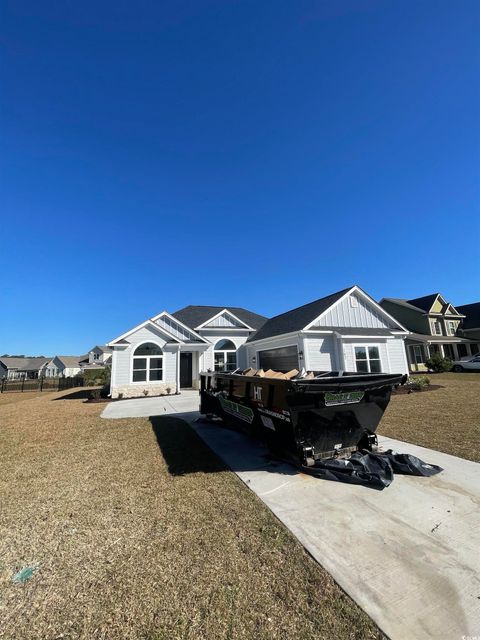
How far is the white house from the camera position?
52.0 feet

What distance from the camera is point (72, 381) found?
1215 inches

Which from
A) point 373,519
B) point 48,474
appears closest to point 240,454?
point 373,519

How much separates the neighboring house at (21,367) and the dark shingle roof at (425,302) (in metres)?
79.4

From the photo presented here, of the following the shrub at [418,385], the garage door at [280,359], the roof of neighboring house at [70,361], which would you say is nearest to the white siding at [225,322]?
the garage door at [280,359]

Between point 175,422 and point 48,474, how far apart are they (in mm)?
4306

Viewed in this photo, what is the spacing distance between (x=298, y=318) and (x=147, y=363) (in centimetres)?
929

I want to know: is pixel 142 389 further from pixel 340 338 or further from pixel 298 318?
pixel 340 338

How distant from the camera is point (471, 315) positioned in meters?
33.9

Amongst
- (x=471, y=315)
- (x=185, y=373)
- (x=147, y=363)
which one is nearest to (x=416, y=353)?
(x=471, y=315)

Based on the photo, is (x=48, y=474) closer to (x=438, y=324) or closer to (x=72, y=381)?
(x=72, y=381)

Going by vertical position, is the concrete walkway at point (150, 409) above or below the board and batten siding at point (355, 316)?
below

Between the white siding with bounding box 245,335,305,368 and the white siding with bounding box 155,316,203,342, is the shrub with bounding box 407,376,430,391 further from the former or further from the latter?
the white siding with bounding box 155,316,203,342

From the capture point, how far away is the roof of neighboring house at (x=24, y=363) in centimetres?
6950

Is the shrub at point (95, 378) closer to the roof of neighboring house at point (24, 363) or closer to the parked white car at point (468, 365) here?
the parked white car at point (468, 365)
